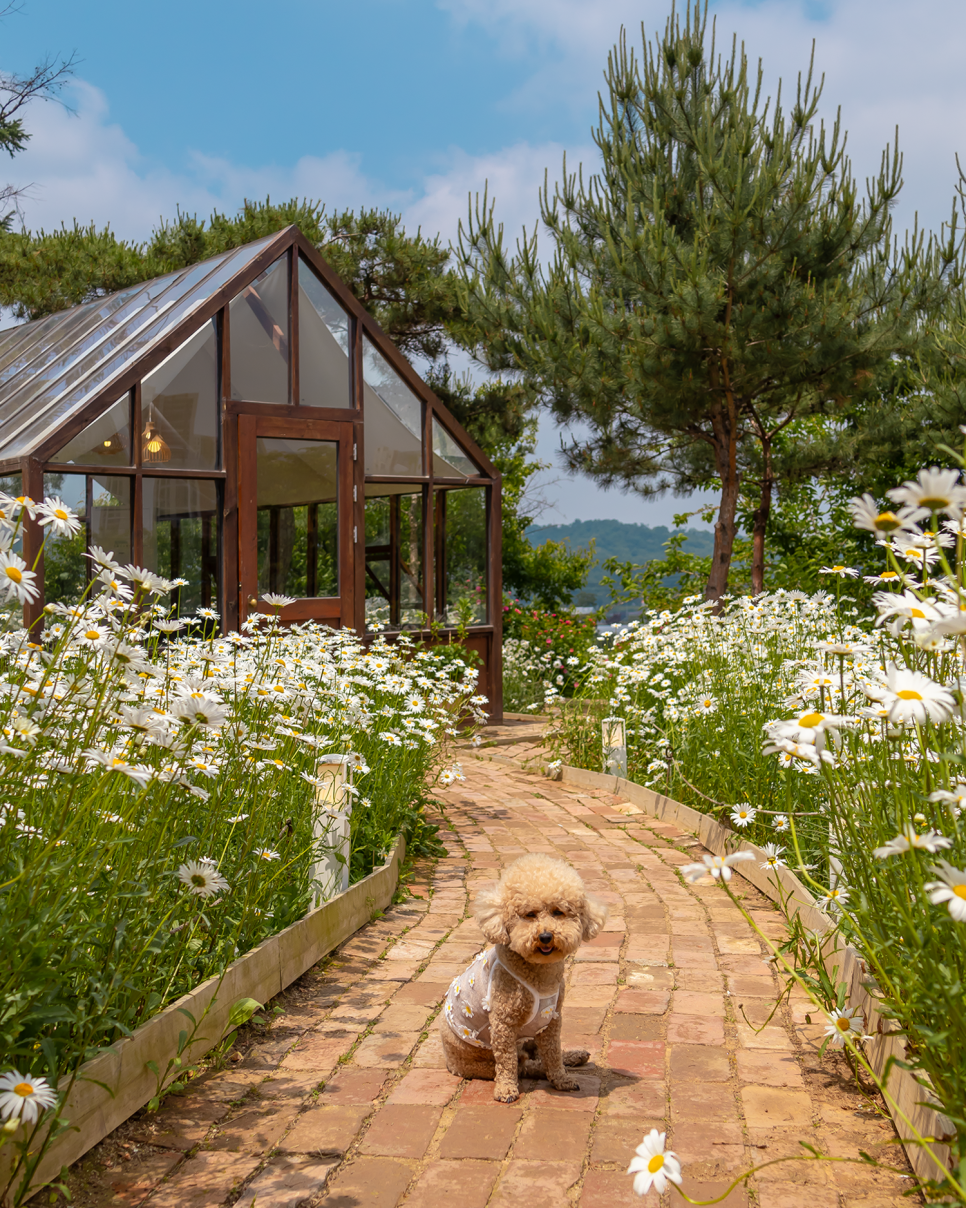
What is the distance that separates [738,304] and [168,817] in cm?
842

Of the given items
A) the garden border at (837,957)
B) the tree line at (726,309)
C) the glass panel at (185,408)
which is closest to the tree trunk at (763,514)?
the tree line at (726,309)

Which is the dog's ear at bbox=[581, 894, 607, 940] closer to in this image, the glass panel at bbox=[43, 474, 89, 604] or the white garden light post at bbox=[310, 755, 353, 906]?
the white garden light post at bbox=[310, 755, 353, 906]

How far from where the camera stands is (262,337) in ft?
29.3

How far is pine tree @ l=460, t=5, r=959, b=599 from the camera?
9422 millimetres

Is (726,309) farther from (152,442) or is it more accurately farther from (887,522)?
(887,522)

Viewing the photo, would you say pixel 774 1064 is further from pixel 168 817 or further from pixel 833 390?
pixel 833 390

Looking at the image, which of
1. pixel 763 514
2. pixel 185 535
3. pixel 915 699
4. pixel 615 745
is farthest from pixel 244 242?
pixel 915 699

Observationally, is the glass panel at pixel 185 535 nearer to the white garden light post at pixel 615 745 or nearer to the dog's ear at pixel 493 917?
the white garden light post at pixel 615 745

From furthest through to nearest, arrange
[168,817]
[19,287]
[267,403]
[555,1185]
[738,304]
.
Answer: [19,287] < [738,304] < [267,403] < [168,817] < [555,1185]

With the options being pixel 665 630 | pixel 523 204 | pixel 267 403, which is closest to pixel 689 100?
pixel 523 204

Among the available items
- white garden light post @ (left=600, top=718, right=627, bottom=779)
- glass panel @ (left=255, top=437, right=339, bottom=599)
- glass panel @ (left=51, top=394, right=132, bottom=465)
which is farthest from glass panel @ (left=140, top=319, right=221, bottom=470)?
white garden light post @ (left=600, top=718, right=627, bottom=779)

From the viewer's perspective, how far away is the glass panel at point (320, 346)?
9.23 meters

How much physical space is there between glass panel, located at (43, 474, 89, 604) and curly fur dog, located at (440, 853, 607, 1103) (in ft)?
19.5

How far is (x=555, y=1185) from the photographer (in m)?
2.28
